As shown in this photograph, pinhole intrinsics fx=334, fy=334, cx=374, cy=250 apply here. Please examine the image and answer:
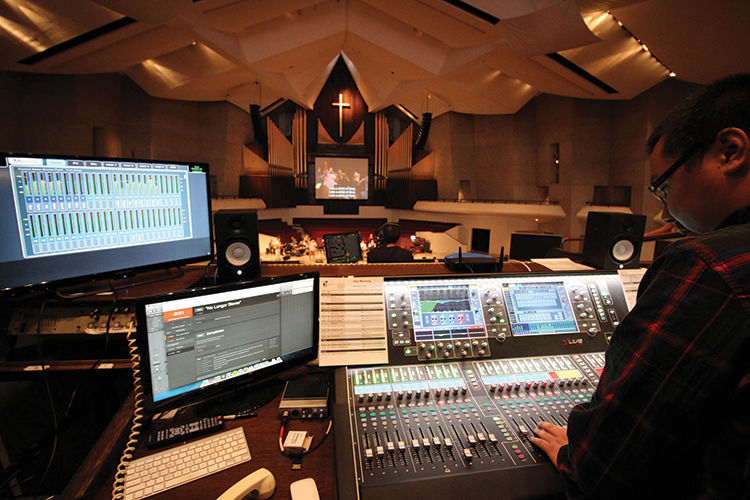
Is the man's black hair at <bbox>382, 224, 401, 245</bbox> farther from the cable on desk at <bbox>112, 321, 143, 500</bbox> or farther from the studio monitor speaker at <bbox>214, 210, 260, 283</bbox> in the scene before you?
the cable on desk at <bbox>112, 321, 143, 500</bbox>

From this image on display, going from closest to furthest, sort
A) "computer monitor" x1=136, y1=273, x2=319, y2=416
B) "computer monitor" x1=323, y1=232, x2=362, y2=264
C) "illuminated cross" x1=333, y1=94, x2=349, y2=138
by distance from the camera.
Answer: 1. "computer monitor" x1=136, y1=273, x2=319, y2=416
2. "computer monitor" x1=323, y1=232, x2=362, y2=264
3. "illuminated cross" x1=333, y1=94, x2=349, y2=138

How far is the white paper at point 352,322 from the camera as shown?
1205 mm

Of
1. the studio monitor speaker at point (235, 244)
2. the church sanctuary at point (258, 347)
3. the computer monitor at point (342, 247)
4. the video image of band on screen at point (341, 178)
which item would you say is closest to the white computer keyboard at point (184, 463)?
the church sanctuary at point (258, 347)

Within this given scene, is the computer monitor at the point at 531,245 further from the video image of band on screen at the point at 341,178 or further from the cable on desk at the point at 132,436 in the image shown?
the video image of band on screen at the point at 341,178

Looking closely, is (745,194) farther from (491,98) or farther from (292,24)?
(491,98)

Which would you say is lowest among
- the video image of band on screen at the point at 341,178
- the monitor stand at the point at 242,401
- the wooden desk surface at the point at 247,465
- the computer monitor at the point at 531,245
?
the wooden desk surface at the point at 247,465

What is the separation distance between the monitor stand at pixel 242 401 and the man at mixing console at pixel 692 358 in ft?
2.93

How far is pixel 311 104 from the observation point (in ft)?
34.6

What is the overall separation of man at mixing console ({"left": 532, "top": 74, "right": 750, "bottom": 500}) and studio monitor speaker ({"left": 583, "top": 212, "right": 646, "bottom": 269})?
0.94 metres

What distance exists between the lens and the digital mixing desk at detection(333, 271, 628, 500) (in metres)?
0.81

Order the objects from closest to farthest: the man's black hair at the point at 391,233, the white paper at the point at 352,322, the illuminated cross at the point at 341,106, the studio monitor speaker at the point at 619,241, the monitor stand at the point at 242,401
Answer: the monitor stand at the point at 242,401, the white paper at the point at 352,322, the studio monitor speaker at the point at 619,241, the man's black hair at the point at 391,233, the illuminated cross at the point at 341,106

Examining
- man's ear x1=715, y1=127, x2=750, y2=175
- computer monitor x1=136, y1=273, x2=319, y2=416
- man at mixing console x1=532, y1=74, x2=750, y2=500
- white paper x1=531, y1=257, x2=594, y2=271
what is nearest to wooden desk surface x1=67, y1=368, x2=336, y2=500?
computer monitor x1=136, y1=273, x2=319, y2=416

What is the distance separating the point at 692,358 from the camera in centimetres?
59

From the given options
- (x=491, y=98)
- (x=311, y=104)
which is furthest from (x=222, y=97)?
(x=491, y=98)
